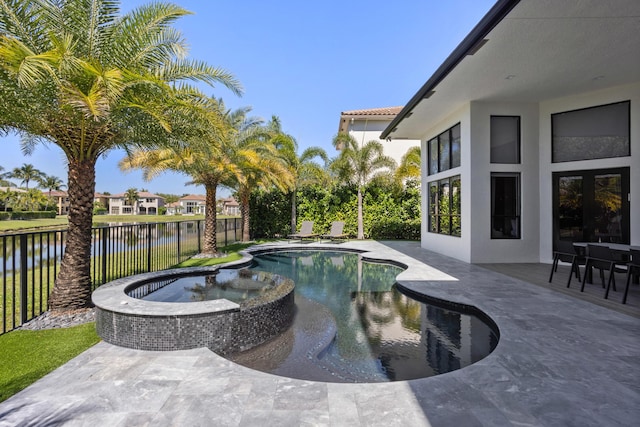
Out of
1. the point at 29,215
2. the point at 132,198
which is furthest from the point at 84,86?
the point at 132,198

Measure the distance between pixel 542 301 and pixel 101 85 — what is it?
23.7 ft

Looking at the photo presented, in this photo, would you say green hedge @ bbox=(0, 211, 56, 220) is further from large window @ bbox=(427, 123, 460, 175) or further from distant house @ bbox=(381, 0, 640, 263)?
distant house @ bbox=(381, 0, 640, 263)

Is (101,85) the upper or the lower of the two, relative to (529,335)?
upper

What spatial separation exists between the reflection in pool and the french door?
17.1 ft

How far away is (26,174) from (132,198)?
63.5 feet

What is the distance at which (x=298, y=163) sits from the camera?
1576cm

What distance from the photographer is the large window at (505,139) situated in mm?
A: 8828

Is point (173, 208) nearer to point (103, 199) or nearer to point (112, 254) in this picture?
point (103, 199)

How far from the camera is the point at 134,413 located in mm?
2303

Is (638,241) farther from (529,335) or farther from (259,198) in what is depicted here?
(259,198)

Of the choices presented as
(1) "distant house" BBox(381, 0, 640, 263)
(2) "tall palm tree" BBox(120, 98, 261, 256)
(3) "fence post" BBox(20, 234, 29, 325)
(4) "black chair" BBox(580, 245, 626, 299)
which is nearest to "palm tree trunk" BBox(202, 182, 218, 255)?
(2) "tall palm tree" BBox(120, 98, 261, 256)

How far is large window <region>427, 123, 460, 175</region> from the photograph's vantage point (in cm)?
983

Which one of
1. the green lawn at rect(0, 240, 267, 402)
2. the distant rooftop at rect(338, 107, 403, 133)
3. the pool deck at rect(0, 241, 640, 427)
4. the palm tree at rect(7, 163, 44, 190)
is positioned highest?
the palm tree at rect(7, 163, 44, 190)

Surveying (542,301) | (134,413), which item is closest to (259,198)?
(542,301)
